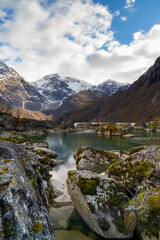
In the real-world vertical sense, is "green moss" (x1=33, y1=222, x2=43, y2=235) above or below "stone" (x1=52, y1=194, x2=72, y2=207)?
above

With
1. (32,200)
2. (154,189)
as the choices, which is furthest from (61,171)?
(32,200)

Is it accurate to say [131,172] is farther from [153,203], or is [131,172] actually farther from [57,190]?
[57,190]

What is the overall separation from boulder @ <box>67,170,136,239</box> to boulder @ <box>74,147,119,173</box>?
14.1 m

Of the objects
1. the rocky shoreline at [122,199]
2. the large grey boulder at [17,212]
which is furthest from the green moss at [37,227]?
the rocky shoreline at [122,199]

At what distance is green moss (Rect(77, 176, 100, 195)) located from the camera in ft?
36.7

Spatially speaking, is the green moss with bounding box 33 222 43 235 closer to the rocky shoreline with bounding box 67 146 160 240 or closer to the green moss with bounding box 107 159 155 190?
the rocky shoreline with bounding box 67 146 160 240

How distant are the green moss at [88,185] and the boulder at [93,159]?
14.1 meters

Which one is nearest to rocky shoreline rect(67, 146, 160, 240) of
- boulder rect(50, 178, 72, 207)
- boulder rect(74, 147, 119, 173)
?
boulder rect(50, 178, 72, 207)

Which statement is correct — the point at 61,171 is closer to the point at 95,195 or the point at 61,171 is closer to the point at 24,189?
the point at 95,195

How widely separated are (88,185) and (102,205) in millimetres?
1753

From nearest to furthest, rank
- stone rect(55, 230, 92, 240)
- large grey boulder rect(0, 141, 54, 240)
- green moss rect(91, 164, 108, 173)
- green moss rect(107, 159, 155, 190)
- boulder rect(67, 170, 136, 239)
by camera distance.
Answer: large grey boulder rect(0, 141, 54, 240)
boulder rect(67, 170, 136, 239)
stone rect(55, 230, 92, 240)
green moss rect(107, 159, 155, 190)
green moss rect(91, 164, 108, 173)

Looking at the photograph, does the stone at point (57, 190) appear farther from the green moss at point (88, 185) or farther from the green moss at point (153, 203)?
the green moss at point (153, 203)

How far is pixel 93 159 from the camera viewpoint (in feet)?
92.3

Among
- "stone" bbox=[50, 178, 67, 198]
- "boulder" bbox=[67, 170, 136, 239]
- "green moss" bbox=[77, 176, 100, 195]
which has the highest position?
"green moss" bbox=[77, 176, 100, 195]
